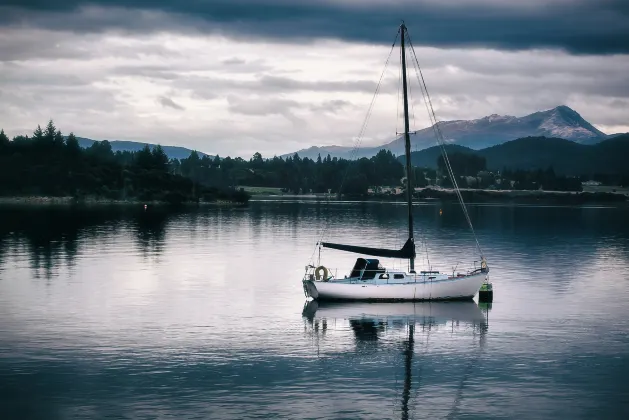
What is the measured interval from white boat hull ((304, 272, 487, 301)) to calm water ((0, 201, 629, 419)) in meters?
1.17

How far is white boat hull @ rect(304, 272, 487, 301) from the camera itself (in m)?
76.0

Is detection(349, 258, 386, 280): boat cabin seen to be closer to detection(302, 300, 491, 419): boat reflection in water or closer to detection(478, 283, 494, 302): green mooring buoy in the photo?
detection(302, 300, 491, 419): boat reflection in water

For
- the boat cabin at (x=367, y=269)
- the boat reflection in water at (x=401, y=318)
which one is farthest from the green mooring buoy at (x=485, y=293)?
the boat cabin at (x=367, y=269)

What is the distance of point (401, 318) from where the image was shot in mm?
71812

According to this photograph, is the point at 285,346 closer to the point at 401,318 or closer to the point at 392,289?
the point at 401,318

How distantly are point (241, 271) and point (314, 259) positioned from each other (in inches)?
714

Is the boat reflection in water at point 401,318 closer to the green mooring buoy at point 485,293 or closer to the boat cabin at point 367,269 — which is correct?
the green mooring buoy at point 485,293

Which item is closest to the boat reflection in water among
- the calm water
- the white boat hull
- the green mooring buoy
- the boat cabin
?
the calm water

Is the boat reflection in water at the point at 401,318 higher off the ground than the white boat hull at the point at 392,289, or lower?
lower

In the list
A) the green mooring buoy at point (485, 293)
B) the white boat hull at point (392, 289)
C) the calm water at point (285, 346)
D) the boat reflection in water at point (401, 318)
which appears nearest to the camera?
the calm water at point (285, 346)

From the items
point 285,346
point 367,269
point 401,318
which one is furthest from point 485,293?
point 285,346

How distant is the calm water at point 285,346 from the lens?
151 feet

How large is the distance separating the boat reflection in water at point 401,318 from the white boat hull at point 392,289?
32.1 inches

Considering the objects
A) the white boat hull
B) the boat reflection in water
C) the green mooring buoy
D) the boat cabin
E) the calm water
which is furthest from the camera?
the green mooring buoy
